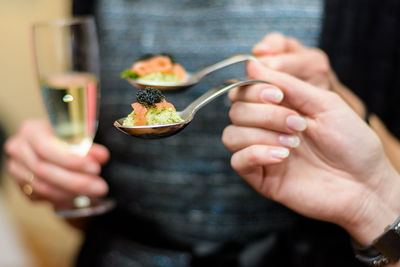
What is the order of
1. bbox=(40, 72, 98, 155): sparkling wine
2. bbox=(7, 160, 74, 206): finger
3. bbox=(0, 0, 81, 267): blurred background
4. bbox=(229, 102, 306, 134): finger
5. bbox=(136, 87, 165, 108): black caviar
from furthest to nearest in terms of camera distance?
1. bbox=(0, 0, 81, 267): blurred background
2. bbox=(7, 160, 74, 206): finger
3. bbox=(40, 72, 98, 155): sparkling wine
4. bbox=(229, 102, 306, 134): finger
5. bbox=(136, 87, 165, 108): black caviar

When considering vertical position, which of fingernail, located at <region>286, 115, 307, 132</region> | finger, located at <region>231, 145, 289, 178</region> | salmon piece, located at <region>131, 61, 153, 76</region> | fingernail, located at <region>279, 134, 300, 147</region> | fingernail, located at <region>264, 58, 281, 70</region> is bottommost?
finger, located at <region>231, 145, 289, 178</region>

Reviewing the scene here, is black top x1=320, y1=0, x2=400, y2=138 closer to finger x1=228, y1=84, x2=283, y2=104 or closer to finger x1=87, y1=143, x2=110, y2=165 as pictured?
finger x1=228, y1=84, x2=283, y2=104

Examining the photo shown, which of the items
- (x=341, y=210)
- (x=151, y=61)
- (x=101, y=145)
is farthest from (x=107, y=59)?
(x=341, y=210)

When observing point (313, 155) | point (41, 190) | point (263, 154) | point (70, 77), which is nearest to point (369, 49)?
point (313, 155)

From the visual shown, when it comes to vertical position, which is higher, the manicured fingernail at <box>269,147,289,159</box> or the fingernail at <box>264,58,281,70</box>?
the fingernail at <box>264,58,281,70</box>

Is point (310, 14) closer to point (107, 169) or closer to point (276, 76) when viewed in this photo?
point (276, 76)

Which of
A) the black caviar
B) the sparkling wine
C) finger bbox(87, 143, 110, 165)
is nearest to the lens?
the black caviar

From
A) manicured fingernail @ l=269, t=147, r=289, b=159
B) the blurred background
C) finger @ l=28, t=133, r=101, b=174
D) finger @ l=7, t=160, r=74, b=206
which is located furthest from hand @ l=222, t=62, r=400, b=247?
the blurred background

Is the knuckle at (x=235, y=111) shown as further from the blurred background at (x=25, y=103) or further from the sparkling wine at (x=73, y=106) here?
the blurred background at (x=25, y=103)
